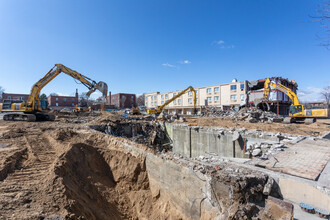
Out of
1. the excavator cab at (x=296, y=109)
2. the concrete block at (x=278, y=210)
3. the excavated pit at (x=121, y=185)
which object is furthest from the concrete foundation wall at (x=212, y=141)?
the excavator cab at (x=296, y=109)

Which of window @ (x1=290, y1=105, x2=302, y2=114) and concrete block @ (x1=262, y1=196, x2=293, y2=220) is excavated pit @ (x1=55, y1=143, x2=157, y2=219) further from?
window @ (x1=290, y1=105, x2=302, y2=114)

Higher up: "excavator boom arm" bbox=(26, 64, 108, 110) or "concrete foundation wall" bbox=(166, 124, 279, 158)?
"excavator boom arm" bbox=(26, 64, 108, 110)

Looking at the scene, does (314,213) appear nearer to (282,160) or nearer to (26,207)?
(282,160)

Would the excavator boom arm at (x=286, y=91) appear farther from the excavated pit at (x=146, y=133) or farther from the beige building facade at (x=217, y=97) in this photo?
the excavated pit at (x=146, y=133)

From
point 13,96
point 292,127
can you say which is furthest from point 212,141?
point 13,96

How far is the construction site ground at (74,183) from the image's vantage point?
3283 mm

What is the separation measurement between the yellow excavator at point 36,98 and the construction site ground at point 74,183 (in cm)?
742

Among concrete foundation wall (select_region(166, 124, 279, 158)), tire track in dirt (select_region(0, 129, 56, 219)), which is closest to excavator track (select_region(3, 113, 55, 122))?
tire track in dirt (select_region(0, 129, 56, 219))

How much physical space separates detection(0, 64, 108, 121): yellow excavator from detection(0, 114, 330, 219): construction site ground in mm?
7423

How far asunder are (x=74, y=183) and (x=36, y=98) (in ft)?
46.3

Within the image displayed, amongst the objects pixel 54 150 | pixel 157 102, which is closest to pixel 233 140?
pixel 54 150

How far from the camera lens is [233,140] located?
33.2ft

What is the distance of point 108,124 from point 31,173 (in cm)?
1064

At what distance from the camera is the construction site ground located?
10.8ft
